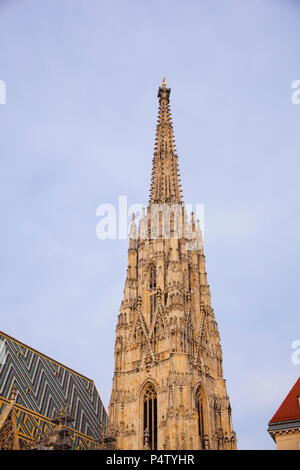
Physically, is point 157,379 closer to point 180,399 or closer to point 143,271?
point 180,399

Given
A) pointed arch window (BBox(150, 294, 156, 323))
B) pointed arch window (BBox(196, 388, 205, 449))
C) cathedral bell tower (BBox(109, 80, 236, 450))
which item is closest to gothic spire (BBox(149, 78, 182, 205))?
cathedral bell tower (BBox(109, 80, 236, 450))

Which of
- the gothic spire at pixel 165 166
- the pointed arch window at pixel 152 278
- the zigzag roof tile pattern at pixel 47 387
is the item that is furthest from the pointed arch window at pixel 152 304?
the gothic spire at pixel 165 166

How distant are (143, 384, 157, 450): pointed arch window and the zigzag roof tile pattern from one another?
7294mm

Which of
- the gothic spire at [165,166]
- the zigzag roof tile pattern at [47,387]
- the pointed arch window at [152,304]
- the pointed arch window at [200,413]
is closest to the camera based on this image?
the pointed arch window at [200,413]

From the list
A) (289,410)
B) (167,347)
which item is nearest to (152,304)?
(167,347)

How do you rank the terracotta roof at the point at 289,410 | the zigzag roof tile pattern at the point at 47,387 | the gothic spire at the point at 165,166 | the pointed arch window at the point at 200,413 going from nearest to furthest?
the terracotta roof at the point at 289,410, the pointed arch window at the point at 200,413, the zigzag roof tile pattern at the point at 47,387, the gothic spire at the point at 165,166

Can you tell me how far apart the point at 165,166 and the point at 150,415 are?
98.5 feet

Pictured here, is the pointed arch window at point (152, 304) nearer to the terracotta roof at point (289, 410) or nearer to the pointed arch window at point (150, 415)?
the pointed arch window at point (150, 415)

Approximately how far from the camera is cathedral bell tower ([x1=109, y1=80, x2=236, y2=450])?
1639 inches

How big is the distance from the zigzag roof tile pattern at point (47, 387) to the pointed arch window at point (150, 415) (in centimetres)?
729

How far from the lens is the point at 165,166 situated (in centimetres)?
6206

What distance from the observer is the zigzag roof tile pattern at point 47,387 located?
4456 cm

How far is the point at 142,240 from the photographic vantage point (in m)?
55.2
